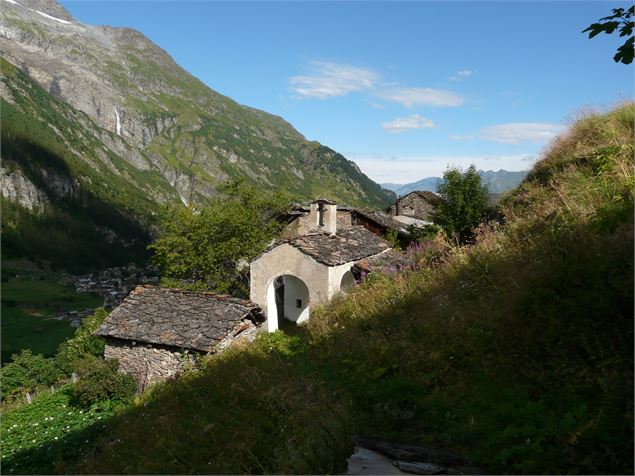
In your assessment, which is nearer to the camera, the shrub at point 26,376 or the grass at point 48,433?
the grass at point 48,433

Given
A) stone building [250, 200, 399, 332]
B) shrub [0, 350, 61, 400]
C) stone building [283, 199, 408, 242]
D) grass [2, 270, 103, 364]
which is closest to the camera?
stone building [250, 200, 399, 332]

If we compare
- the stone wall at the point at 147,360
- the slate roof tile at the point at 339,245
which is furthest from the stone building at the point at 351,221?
the stone wall at the point at 147,360

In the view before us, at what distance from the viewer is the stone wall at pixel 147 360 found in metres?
14.0

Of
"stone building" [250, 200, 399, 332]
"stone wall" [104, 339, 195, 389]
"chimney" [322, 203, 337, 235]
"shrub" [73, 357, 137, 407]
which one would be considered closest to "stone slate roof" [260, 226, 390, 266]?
"stone building" [250, 200, 399, 332]

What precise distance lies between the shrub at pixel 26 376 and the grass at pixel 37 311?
38136mm

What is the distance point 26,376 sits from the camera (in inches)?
1027

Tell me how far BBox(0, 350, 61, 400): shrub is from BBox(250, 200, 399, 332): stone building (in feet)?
49.0

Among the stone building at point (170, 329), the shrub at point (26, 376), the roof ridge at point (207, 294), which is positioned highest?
the roof ridge at point (207, 294)

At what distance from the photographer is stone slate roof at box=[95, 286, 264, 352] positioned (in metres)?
14.2

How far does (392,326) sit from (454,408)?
3.55m

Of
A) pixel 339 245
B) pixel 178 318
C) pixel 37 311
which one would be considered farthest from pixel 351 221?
pixel 37 311

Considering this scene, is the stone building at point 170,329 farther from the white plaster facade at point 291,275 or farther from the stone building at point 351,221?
the stone building at point 351,221

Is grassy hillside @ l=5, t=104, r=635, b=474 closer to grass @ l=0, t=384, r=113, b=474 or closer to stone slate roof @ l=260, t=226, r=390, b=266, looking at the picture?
grass @ l=0, t=384, r=113, b=474

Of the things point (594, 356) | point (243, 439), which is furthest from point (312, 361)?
point (594, 356)
